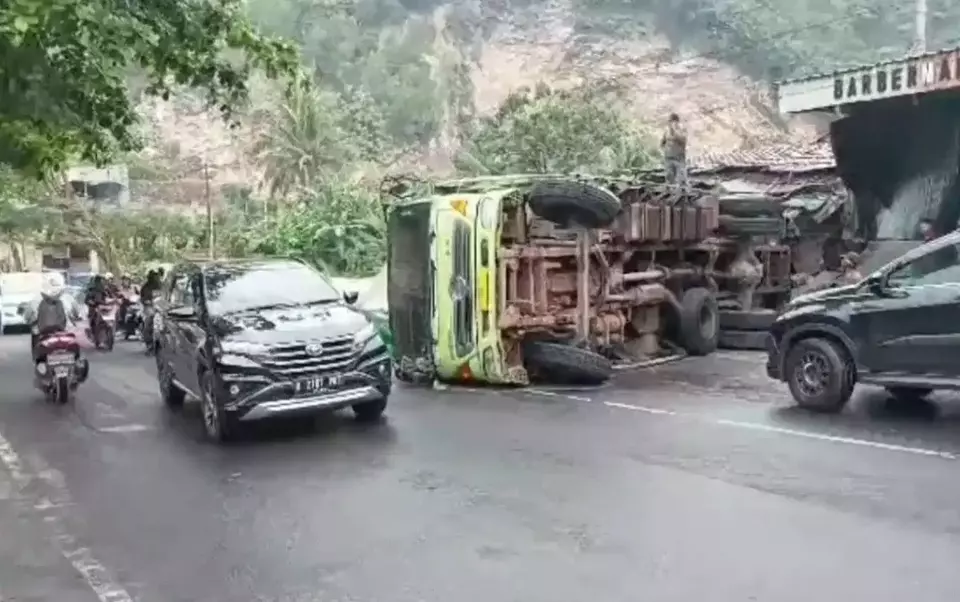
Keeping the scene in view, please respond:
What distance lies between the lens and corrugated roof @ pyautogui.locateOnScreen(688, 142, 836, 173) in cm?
2180

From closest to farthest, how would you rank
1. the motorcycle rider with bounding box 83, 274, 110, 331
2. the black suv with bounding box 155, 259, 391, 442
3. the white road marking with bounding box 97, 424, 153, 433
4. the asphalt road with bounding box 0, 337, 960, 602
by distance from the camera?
the asphalt road with bounding box 0, 337, 960, 602
the black suv with bounding box 155, 259, 391, 442
the white road marking with bounding box 97, 424, 153, 433
the motorcycle rider with bounding box 83, 274, 110, 331

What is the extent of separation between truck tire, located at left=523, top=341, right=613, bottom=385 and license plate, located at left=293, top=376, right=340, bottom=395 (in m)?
3.62

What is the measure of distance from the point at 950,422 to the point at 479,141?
2730cm

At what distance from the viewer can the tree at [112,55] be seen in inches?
443

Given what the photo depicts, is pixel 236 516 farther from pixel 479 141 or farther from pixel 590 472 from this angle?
pixel 479 141

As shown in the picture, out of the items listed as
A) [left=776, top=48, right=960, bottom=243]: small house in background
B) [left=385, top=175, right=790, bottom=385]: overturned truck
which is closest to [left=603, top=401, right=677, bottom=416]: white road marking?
[left=385, top=175, right=790, bottom=385]: overturned truck

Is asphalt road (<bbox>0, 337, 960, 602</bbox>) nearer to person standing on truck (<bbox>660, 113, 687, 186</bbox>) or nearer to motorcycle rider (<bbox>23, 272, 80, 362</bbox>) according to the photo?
motorcycle rider (<bbox>23, 272, 80, 362</bbox>)

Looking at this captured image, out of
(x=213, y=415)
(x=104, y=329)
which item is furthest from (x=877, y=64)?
(x=104, y=329)

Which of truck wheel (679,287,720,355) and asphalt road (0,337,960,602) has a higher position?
truck wheel (679,287,720,355)

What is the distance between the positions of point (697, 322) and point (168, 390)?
728 centimetres

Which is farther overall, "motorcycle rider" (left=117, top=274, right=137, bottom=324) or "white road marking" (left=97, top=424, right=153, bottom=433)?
"motorcycle rider" (left=117, top=274, right=137, bottom=324)

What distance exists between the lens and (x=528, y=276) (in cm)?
1443

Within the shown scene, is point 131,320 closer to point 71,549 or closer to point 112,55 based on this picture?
point 112,55

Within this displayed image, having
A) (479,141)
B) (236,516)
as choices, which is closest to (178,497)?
(236,516)
